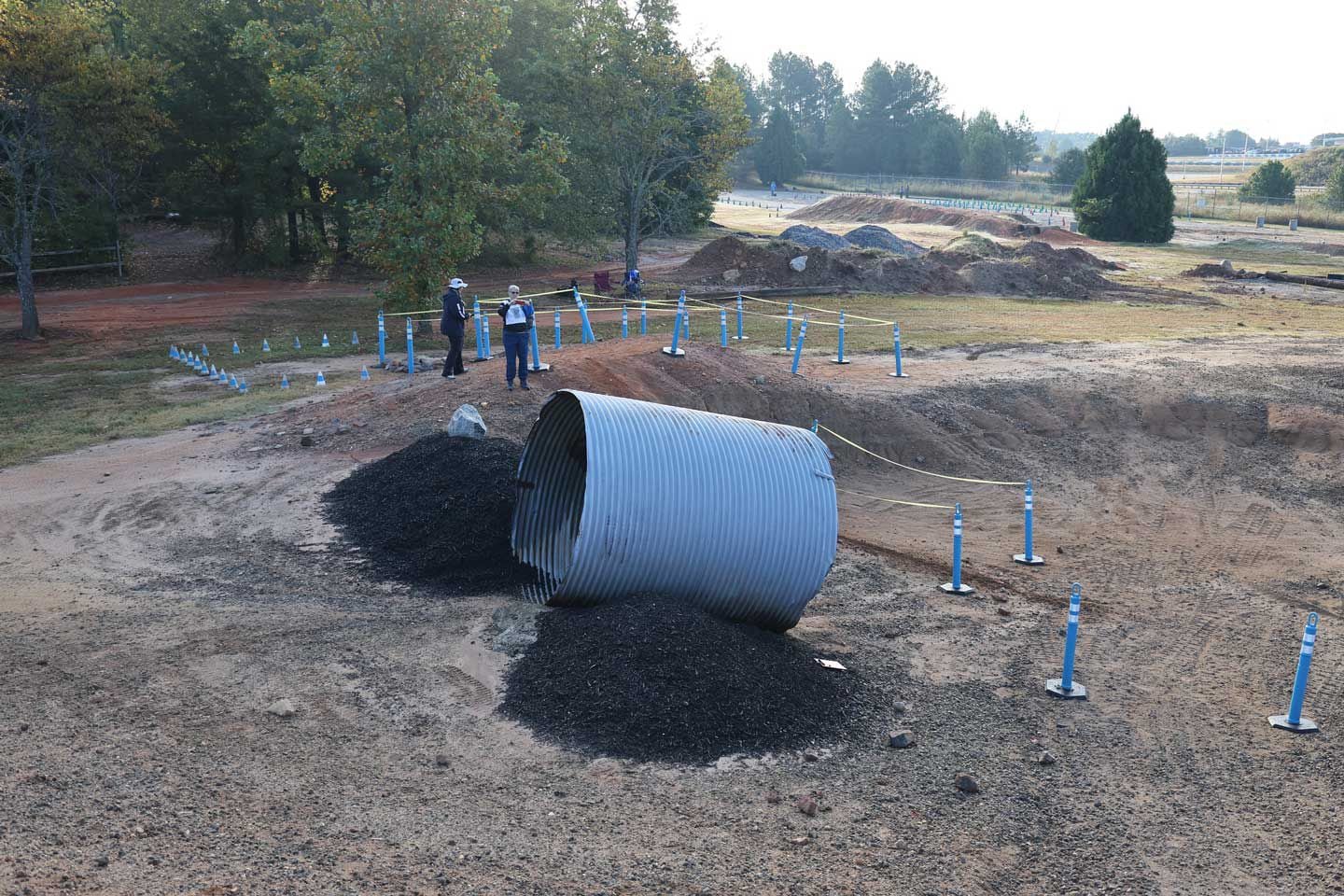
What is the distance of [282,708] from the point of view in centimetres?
869

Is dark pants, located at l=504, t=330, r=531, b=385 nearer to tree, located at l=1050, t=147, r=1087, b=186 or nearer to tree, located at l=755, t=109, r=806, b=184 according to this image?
tree, located at l=1050, t=147, r=1087, b=186

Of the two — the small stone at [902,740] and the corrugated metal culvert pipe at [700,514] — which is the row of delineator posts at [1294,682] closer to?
the small stone at [902,740]

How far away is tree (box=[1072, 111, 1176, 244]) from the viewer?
5919 cm

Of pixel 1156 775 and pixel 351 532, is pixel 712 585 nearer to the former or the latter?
pixel 1156 775

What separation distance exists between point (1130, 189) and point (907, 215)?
2288 cm

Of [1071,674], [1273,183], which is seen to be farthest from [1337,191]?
[1071,674]

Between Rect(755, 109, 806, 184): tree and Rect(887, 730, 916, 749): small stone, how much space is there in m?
112

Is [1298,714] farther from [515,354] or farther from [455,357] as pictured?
[455,357]

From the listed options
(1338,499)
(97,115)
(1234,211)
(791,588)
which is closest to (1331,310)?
(1338,499)

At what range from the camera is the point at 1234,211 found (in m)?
75.1

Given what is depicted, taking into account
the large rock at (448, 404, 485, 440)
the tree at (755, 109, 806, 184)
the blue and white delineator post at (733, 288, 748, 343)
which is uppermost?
the tree at (755, 109, 806, 184)

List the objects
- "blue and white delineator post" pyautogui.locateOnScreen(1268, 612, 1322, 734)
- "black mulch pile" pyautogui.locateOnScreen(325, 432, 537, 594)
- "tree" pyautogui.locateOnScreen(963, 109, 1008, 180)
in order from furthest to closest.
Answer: "tree" pyautogui.locateOnScreen(963, 109, 1008, 180), "black mulch pile" pyautogui.locateOnScreen(325, 432, 537, 594), "blue and white delineator post" pyautogui.locateOnScreen(1268, 612, 1322, 734)

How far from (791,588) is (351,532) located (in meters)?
5.64

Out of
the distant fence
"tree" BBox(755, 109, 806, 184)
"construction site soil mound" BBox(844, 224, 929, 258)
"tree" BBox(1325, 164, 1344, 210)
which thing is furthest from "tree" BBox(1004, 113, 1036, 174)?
the distant fence
